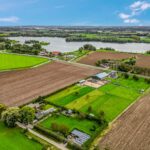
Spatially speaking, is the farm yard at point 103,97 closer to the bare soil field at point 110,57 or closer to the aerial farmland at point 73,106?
the aerial farmland at point 73,106

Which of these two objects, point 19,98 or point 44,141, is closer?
point 44,141

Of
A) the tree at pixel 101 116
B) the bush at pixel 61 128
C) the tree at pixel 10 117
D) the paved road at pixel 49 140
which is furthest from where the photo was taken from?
the tree at pixel 101 116

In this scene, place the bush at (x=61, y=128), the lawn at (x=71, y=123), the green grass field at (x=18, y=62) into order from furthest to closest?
the green grass field at (x=18, y=62) < the lawn at (x=71, y=123) < the bush at (x=61, y=128)

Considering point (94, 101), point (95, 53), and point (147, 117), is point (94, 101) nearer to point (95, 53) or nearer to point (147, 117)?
point (147, 117)

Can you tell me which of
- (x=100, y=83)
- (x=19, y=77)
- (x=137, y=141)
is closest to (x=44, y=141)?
(x=137, y=141)

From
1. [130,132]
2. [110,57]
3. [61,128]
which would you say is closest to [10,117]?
[61,128]

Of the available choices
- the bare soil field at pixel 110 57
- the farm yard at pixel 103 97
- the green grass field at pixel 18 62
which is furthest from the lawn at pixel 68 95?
the bare soil field at pixel 110 57
